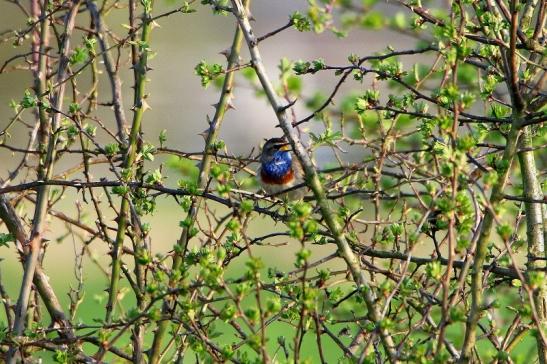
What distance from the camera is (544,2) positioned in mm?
3061

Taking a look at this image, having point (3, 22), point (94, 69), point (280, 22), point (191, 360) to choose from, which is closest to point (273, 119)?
point (280, 22)

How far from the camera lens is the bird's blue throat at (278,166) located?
17.1ft

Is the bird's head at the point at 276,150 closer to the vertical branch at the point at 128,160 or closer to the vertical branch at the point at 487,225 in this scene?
the vertical branch at the point at 128,160

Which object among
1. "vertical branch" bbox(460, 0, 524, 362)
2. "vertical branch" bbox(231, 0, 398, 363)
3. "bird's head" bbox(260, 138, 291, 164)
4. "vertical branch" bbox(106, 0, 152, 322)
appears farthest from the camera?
"bird's head" bbox(260, 138, 291, 164)

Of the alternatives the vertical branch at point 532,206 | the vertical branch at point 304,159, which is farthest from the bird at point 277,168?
the vertical branch at point 304,159

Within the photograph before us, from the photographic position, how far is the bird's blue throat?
521 centimetres

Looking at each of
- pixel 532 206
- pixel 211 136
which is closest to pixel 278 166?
pixel 211 136

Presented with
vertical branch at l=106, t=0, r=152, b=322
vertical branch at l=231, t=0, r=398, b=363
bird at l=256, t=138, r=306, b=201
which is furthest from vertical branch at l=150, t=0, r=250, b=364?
bird at l=256, t=138, r=306, b=201

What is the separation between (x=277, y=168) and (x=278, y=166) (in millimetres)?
27

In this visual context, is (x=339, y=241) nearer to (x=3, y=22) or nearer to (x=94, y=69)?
(x=94, y=69)

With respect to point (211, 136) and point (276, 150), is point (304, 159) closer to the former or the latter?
point (211, 136)

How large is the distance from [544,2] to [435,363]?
4.17 ft

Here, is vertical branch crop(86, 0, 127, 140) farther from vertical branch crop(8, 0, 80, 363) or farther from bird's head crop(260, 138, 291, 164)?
bird's head crop(260, 138, 291, 164)

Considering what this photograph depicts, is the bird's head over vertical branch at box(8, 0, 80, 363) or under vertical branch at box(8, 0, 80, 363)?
over
